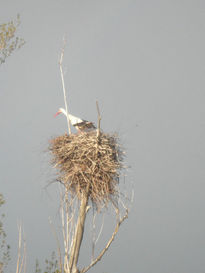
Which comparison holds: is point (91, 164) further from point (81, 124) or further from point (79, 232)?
point (81, 124)

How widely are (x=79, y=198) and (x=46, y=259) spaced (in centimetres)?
451

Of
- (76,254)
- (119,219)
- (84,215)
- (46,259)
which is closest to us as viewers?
(119,219)

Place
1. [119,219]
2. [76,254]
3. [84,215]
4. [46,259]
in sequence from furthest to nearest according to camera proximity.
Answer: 1. [46,259]
2. [84,215]
3. [76,254]
4. [119,219]

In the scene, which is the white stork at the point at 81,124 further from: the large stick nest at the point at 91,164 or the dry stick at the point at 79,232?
the dry stick at the point at 79,232

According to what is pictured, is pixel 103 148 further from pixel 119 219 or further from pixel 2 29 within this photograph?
pixel 2 29

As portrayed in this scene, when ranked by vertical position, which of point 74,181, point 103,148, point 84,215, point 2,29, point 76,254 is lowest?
point 76,254

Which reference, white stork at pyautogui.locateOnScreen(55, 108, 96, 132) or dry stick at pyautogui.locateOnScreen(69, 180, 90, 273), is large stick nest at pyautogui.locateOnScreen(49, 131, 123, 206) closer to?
dry stick at pyautogui.locateOnScreen(69, 180, 90, 273)

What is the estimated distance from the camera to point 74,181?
5703mm

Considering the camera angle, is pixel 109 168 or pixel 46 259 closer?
pixel 109 168

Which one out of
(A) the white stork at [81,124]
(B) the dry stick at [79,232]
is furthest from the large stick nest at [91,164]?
(A) the white stork at [81,124]

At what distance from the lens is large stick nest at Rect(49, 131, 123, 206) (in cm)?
556

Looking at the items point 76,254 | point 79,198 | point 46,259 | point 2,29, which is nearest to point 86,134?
point 79,198

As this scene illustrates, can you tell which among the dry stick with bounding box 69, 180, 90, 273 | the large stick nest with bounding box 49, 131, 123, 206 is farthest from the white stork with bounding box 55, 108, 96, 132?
the dry stick with bounding box 69, 180, 90, 273

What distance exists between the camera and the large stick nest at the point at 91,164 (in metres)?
5.56
